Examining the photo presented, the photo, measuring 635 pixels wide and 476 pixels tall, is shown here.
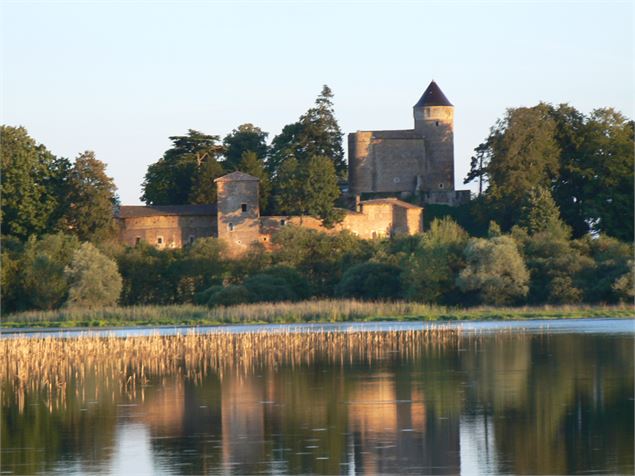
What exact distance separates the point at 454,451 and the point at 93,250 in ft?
124

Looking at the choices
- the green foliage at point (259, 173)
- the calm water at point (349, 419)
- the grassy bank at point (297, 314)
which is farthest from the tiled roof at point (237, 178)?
the calm water at point (349, 419)

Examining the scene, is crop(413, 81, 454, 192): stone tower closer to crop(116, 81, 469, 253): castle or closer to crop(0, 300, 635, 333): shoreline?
crop(116, 81, 469, 253): castle

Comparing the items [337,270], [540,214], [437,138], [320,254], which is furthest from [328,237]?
[437,138]

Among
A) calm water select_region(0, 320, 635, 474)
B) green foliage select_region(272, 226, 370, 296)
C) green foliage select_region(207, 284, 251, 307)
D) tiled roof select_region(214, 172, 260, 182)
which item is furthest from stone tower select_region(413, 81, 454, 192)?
calm water select_region(0, 320, 635, 474)

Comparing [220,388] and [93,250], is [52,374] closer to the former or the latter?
[220,388]

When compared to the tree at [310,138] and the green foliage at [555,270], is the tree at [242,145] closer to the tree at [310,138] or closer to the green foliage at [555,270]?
the tree at [310,138]

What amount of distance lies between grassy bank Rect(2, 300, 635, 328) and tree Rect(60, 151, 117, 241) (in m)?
11.1

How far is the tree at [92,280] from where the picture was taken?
5262cm

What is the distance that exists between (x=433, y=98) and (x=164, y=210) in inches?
589

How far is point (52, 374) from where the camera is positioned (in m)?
28.8

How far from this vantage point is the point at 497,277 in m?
49.9

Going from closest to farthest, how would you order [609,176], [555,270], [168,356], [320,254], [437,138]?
[168,356] → [555,270] → [320,254] → [609,176] → [437,138]

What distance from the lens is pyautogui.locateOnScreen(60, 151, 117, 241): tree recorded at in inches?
2432

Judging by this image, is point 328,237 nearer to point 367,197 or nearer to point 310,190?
point 310,190
